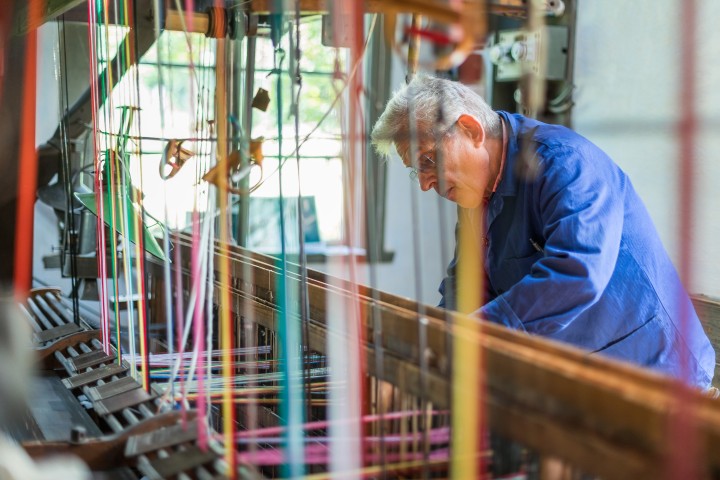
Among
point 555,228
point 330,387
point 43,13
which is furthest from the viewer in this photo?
point 43,13

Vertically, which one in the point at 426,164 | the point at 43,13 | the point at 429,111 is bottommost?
the point at 426,164

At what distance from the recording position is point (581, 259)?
5.52ft

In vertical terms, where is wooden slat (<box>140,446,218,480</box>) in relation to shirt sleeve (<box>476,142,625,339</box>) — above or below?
below

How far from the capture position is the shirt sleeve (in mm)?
1681

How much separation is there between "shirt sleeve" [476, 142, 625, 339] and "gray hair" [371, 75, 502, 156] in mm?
234

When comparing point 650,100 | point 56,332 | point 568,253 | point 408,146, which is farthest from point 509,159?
point 650,100

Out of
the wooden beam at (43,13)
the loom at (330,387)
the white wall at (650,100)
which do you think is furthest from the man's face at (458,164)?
the white wall at (650,100)

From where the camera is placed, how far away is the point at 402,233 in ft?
20.3

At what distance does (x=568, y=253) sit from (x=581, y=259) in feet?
0.10

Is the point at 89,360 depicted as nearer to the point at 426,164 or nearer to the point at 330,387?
the point at 330,387

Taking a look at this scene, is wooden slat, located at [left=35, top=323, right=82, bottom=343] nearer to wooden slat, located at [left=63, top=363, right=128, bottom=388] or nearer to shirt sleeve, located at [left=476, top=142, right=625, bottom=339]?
wooden slat, located at [left=63, top=363, right=128, bottom=388]

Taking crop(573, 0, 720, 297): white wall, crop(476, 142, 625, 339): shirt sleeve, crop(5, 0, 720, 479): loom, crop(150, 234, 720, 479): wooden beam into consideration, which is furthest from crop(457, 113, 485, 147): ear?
crop(573, 0, 720, 297): white wall

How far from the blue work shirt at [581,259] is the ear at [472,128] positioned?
0.10 m

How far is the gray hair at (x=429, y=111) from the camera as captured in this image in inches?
75.5
